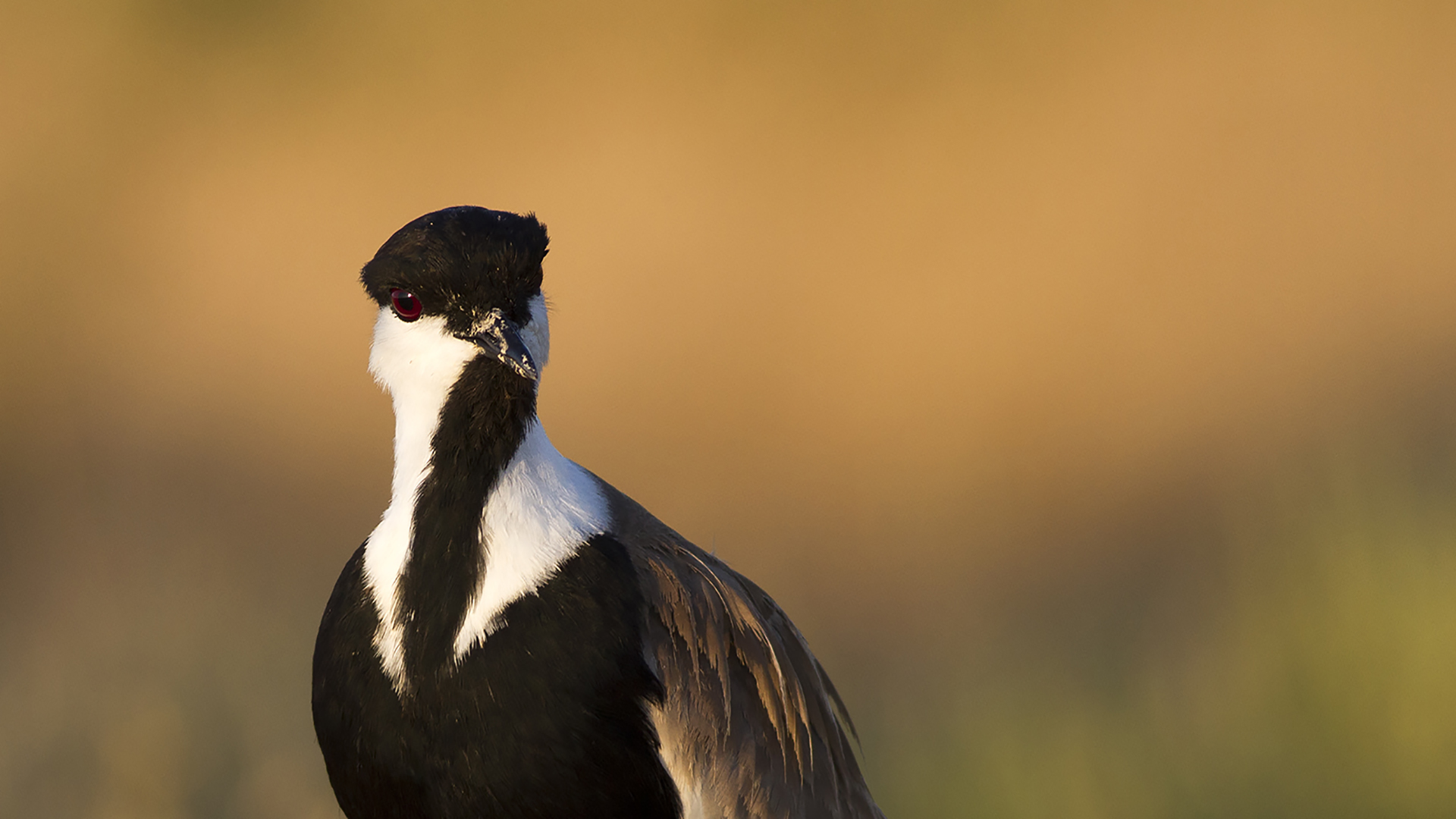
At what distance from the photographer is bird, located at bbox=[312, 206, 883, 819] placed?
206 cm

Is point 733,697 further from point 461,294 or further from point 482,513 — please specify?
point 461,294

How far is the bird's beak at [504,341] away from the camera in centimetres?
207

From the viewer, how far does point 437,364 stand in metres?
2.15

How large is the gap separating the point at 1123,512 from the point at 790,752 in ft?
12.0

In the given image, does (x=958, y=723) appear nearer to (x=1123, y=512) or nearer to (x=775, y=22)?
(x=1123, y=512)

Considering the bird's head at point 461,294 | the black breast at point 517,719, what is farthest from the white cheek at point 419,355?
the black breast at point 517,719

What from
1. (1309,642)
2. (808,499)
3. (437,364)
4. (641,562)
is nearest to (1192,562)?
(1309,642)

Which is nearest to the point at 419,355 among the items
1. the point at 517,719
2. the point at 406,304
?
the point at 406,304

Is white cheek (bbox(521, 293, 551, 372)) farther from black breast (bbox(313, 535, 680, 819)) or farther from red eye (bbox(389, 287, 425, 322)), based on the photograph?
black breast (bbox(313, 535, 680, 819))

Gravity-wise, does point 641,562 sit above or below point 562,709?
above

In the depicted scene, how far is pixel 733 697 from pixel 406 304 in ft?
2.89

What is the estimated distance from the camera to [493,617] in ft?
6.89

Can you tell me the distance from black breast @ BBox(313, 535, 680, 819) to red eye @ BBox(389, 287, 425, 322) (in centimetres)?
46

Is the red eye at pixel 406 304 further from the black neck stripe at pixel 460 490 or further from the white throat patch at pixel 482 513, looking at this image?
the black neck stripe at pixel 460 490
